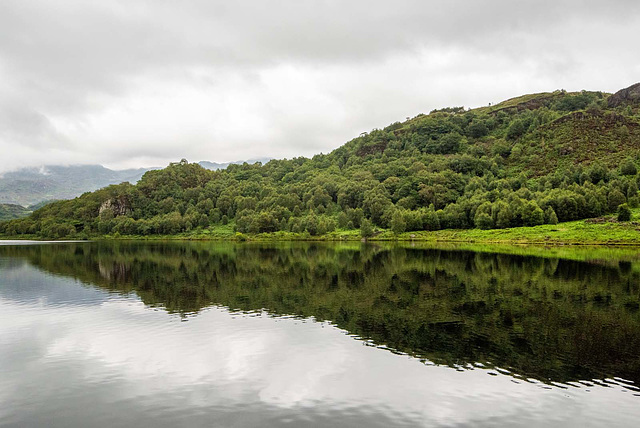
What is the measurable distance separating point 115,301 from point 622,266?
6478 cm

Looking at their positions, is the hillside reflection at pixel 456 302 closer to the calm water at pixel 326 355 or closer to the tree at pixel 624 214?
the calm water at pixel 326 355

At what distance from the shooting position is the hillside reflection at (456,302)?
21.5 meters

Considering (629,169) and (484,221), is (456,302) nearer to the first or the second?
(484,221)

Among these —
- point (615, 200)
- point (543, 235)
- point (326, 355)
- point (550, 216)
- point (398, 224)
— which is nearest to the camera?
point (326, 355)

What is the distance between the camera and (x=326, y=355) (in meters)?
22.0

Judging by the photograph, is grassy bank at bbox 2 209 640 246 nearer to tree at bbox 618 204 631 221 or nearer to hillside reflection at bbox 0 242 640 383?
tree at bbox 618 204 631 221

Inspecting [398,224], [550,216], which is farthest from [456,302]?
[398,224]

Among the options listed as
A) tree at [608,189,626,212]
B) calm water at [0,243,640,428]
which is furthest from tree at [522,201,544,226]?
calm water at [0,243,640,428]

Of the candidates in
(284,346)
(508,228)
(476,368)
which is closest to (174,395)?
(284,346)

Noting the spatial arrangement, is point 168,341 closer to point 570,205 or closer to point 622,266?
point 622,266

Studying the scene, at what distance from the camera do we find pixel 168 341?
2489 cm

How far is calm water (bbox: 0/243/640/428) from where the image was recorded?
15523 millimetres

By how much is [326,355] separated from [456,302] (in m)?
17.2

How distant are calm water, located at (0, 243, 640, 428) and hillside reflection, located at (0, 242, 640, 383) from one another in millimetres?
180
